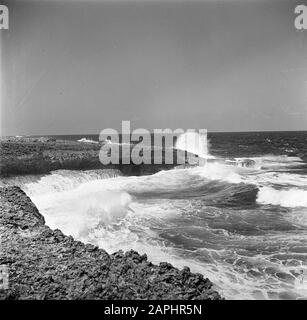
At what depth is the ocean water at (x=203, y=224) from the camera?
6.04 m

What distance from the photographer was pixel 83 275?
Result: 4012 mm

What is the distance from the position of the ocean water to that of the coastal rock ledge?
1.69m

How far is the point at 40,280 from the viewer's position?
3.90 meters

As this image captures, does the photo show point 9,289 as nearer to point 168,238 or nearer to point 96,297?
point 96,297

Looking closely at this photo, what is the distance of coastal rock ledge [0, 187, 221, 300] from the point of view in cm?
369

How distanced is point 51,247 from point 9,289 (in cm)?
111
